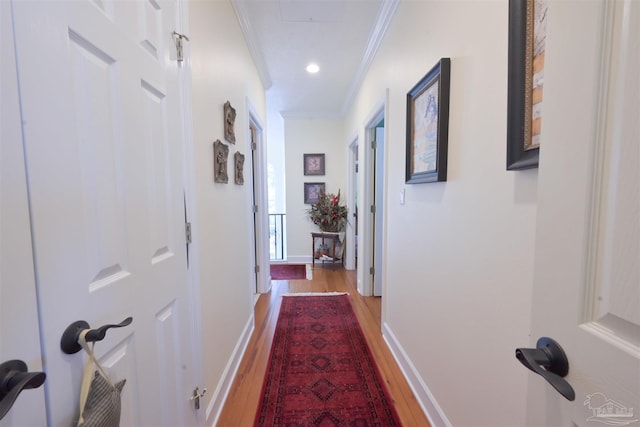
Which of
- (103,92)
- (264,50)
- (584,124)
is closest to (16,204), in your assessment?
(103,92)

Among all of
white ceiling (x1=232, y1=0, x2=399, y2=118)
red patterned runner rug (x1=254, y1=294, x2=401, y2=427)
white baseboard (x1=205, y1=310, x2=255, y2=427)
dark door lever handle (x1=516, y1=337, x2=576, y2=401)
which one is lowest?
red patterned runner rug (x1=254, y1=294, x2=401, y2=427)

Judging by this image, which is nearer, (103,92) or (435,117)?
(103,92)

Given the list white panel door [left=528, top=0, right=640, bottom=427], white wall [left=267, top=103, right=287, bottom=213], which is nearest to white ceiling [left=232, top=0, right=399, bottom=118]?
white panel door [left=528, top=0, right=640, bottom=427]

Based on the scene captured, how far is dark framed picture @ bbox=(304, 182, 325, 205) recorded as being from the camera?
448 cm

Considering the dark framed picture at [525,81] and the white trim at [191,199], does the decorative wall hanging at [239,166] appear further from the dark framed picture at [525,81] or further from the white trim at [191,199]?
the dark framed picture at [525,81]

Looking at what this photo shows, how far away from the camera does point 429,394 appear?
1409mm

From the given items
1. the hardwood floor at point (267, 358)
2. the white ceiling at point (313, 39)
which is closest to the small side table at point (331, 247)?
the hardwood floor at point (267, 358)

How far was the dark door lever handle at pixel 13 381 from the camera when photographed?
40 centimetres

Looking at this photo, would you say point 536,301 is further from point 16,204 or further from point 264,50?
point 264,50

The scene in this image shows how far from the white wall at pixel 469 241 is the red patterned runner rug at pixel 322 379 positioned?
0.96ft

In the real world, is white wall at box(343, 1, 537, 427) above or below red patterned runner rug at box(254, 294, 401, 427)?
above

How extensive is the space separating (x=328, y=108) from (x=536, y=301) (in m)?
4.09

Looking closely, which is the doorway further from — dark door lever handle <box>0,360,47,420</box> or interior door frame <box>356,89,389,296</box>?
dark door lever handle <box>0,360,47,420</box>

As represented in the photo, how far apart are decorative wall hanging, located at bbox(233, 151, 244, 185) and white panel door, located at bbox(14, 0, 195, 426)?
32.7 inches
